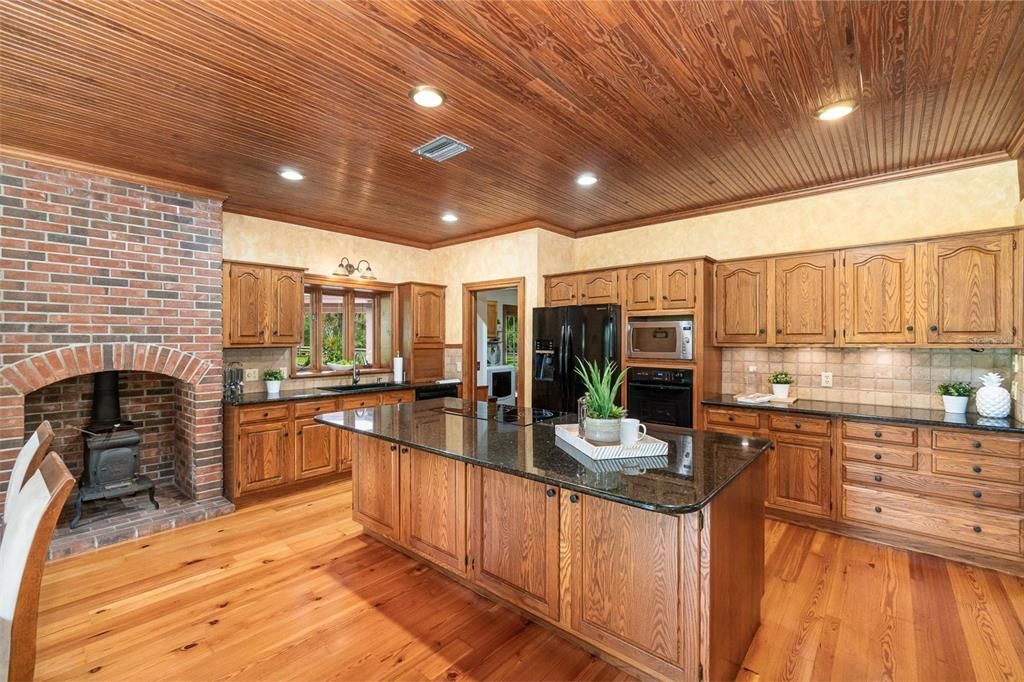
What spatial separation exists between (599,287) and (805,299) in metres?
1.74

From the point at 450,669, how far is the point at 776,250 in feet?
13.1

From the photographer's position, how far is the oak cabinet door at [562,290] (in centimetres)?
475

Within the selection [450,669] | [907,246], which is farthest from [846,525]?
[450,669]

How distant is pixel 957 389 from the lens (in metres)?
3.14

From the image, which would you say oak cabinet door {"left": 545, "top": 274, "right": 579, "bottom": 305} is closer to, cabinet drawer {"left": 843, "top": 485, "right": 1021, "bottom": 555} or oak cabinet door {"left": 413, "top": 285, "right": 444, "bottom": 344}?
oak cabinet door {"left": 413, "top": 285, "right": 444, "bottom": 344}

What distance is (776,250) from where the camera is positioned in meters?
4.05

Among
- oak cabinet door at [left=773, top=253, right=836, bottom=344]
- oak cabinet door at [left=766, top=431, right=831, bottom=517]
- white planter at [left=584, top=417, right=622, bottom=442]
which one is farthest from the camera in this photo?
oak cabinet door at [left=773, top=253, right=836, bottom=344]

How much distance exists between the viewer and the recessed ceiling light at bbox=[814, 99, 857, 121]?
7.93ft

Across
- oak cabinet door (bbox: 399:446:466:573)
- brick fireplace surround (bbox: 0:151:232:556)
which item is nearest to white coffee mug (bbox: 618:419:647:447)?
oak cabinet door (bbox: 399:446:466:573)

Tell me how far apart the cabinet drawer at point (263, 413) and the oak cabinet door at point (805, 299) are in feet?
14.1

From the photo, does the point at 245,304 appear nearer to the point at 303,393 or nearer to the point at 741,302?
the point at 303,393

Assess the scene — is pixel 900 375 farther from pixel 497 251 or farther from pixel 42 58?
pixel 42 58

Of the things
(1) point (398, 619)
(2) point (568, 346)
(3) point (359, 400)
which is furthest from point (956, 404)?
(3) point (359, 400)

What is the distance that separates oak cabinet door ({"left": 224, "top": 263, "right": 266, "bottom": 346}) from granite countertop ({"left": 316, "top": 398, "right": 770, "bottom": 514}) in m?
1.74
